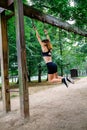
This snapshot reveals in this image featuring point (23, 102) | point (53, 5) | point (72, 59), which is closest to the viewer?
point (23, 102)

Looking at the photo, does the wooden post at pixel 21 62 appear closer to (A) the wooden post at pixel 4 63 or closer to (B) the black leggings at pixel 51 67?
(B) the black leggings at pixel 51 67

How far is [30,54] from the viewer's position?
1859 cm

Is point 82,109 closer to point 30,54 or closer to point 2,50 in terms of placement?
point 2,50

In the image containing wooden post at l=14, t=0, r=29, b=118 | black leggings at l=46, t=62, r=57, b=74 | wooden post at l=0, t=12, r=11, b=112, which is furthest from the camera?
wooden post at l=0, t=12, r=11, b=112

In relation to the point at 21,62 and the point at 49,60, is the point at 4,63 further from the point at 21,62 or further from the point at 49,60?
the point at 49,60

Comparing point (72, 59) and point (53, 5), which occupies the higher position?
point (53, 5)

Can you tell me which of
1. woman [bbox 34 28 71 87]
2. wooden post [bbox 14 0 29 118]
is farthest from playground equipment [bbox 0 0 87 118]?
woman [bbox 34 28 71 87]

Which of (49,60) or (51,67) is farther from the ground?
(49,60)

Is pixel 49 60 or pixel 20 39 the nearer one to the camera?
pixel 49 60

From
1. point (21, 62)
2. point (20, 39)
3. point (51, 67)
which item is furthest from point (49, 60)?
point (20, 39)

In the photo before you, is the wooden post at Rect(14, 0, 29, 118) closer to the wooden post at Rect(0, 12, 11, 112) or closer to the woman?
the woman

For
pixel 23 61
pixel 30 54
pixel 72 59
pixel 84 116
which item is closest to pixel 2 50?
pixel 23 61

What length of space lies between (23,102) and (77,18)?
14.8 feet

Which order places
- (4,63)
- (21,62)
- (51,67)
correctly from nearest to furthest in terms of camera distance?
(51,67) → (21,62) → (4,63)
